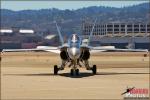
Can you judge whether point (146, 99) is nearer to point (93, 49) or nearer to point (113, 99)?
point (113, 99)

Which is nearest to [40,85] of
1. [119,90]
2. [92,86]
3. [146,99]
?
[92,86]

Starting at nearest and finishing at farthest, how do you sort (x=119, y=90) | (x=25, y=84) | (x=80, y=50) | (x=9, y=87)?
(x=119, y=90) → (x=9, y=87) → (x=25, y=84) → (x=80, y=50)

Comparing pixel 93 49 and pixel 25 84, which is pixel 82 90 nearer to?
pixel 25 84

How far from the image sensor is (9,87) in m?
28.8

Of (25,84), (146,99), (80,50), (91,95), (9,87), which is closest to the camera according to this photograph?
(146,99)

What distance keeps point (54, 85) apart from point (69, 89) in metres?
2.75

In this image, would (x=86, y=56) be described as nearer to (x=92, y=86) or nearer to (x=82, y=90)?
(x=92, y=86)

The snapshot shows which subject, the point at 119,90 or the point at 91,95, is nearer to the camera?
the point at 91,95

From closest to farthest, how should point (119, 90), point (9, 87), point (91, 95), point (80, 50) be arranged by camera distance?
point (91, 95), point (119, 90), point (9, 87), point (80, 50)

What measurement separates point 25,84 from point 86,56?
10.6 metres

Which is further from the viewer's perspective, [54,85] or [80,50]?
[80,50]

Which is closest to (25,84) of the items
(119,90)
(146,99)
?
(119,90)

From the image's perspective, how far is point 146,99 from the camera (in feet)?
68.3

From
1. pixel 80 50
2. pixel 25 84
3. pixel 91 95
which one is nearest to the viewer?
pixel 91 95
